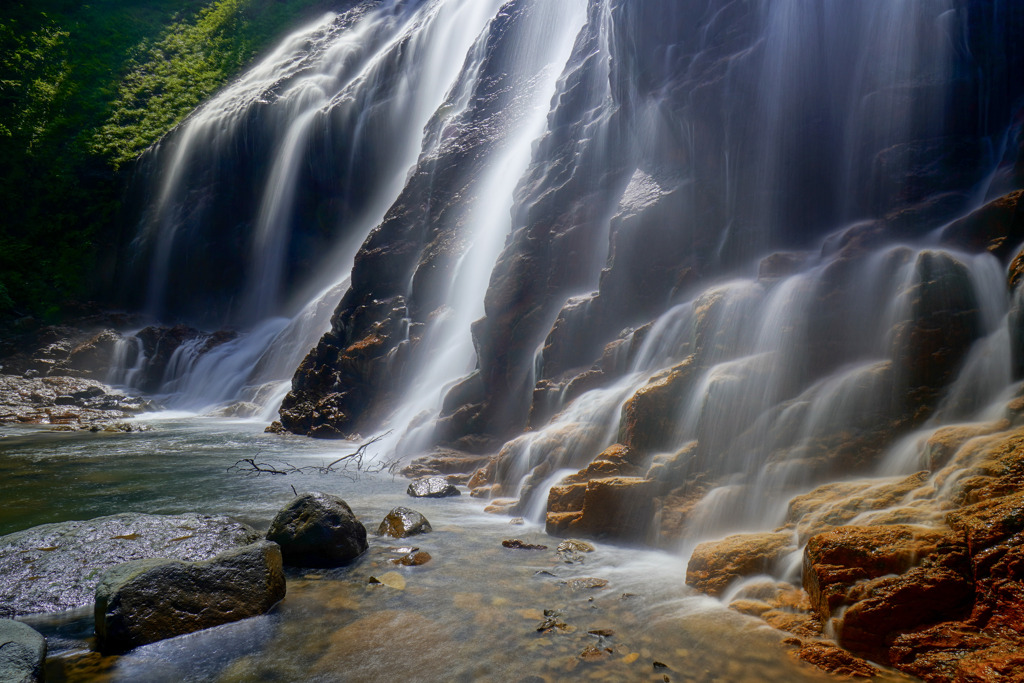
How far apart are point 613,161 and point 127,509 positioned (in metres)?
10.7

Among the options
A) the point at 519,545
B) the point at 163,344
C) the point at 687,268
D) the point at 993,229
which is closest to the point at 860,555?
the point at 519,545

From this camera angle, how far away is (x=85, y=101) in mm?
35438

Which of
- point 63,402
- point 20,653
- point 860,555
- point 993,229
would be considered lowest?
point 63,402

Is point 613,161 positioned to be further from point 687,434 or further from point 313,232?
point 313,232

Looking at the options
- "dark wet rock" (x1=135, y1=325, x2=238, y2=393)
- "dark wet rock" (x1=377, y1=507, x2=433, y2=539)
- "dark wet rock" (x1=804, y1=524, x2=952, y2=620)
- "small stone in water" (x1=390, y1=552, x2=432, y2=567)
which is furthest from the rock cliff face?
"dark wet rock" (x1=135, y1=325, x2=238, y2=393)

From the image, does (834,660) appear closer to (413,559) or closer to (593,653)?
(593,653)

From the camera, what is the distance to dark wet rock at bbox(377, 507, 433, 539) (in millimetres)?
6441

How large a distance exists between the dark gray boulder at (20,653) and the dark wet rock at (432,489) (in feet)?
18.6

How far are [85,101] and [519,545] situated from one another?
42.9m

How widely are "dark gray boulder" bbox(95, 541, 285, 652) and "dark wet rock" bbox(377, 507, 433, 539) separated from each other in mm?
1998

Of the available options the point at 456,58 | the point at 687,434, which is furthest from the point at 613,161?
the point at 456,58

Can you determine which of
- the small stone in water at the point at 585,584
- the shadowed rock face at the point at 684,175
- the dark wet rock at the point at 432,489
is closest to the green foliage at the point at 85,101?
the shadowed rock face at the point at 684,175

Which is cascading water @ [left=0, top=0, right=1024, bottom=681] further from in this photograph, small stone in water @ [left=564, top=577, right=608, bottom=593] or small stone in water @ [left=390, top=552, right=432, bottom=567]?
small stone in water @ [left=390, top=552, right=432, bottom=567]

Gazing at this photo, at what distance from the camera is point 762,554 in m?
4.49
